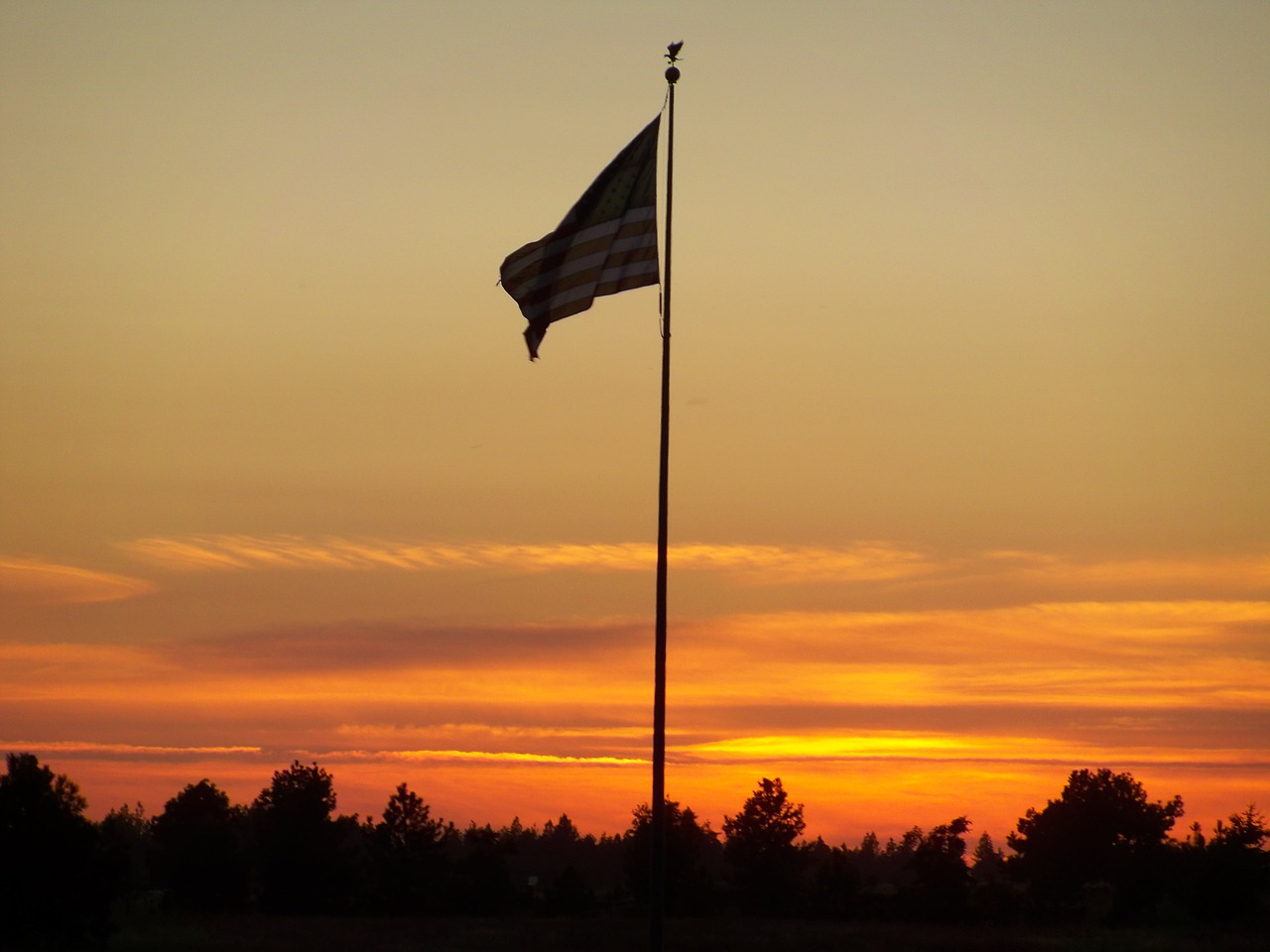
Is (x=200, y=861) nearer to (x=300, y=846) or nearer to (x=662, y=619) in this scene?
(x=300, y=846)

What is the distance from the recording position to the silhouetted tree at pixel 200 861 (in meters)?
87.7

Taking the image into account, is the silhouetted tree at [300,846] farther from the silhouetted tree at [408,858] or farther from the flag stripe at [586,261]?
the flag stripe at [586,261]

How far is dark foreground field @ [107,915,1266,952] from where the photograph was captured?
199ft

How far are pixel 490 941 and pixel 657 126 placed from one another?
1900 inches

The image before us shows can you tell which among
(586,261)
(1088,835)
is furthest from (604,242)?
(1088,835)

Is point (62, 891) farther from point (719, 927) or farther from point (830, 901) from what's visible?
point (830, 901)

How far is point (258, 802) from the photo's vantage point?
298 ft

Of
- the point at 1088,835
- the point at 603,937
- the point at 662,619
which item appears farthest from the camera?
the point at 1088,835

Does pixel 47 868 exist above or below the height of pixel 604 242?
below

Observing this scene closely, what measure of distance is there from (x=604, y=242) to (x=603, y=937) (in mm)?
48653

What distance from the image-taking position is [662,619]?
74.3ft

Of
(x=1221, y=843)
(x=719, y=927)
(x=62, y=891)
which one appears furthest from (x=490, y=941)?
(x=1221, y=843)

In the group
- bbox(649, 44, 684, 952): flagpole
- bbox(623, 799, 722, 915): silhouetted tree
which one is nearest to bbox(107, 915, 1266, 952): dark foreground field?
bbox(623, 799, 722, 915): silhouetted tree

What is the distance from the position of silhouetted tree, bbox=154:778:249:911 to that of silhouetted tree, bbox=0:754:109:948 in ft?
132
